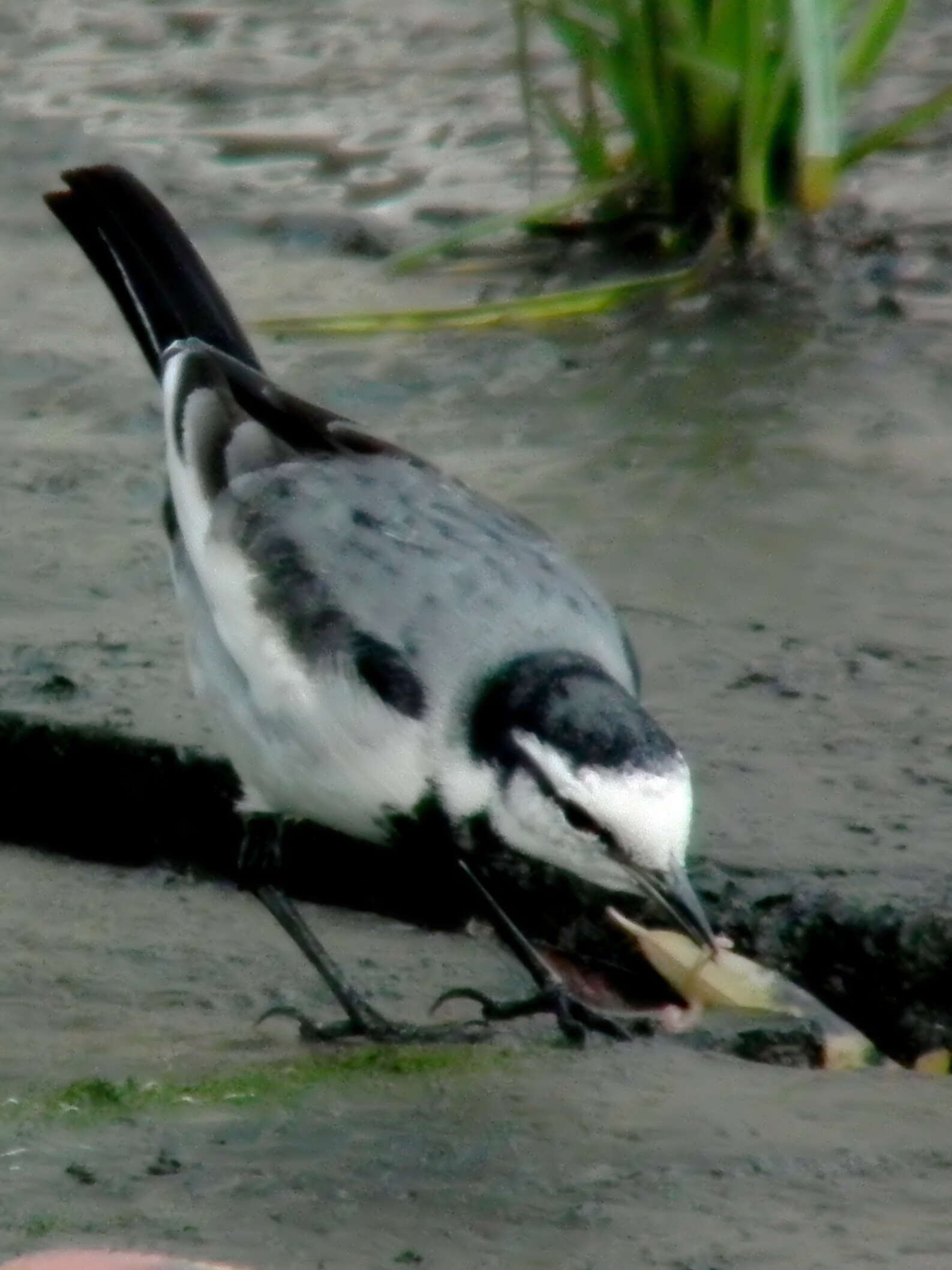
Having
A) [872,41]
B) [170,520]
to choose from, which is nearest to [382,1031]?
[170,520]

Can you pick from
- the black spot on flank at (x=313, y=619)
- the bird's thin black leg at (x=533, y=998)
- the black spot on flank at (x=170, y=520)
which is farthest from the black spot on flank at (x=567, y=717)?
the black spot on flank at (x=170, y=520)

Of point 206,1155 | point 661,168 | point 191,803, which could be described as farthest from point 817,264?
point 206,1155

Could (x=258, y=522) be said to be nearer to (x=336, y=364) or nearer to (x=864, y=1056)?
(x=864, y=1056)

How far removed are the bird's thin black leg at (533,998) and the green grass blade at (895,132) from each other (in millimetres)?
2847

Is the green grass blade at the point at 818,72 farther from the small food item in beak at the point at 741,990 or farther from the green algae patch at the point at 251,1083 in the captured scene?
the green algae patch at the point at 251,1083

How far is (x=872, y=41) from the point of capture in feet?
21.0

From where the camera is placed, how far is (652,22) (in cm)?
645

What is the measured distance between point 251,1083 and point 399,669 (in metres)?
0.73

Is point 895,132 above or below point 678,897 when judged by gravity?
above

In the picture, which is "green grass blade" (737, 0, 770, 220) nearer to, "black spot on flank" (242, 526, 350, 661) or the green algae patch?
"black spot on flank" (242, 526, 350, 661)

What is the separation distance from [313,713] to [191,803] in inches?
28.9

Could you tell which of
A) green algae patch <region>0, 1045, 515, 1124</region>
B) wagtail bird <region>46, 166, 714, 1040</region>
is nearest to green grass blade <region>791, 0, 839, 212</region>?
wagtail bird <region>46, 166, 714, 1040</region>

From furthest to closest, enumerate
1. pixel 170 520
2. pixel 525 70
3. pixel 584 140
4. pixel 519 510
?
1. pixel 584 140
2. pixel 525 70
3. pixel 519 510
4. pixel 170 520

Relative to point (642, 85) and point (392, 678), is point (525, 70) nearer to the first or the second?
point (642, 85)
